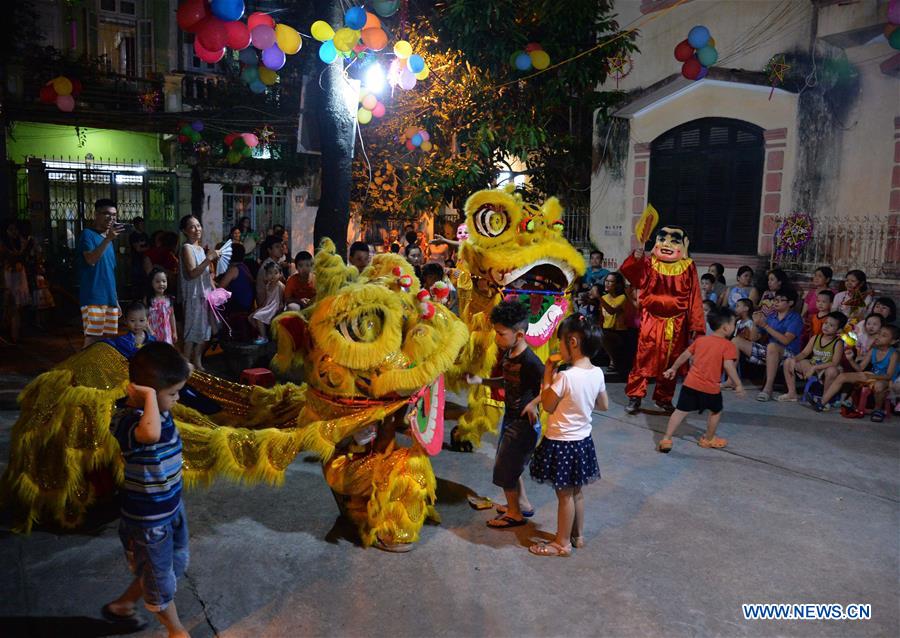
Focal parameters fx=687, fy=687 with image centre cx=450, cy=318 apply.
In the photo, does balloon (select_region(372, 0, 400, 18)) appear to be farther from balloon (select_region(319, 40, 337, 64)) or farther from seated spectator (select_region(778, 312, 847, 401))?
seated spectator (select_region(778, 312, 847, 401))

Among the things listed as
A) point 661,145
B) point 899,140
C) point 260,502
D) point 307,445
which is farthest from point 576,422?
point 661,145

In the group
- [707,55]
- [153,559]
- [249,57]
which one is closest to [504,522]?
[153,559]

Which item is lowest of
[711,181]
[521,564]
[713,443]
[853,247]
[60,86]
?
[521,564]

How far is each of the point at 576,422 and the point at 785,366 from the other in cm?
452

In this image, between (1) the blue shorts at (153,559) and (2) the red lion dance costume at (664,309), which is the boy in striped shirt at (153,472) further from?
(2) the red lion dance costume at (664,309)

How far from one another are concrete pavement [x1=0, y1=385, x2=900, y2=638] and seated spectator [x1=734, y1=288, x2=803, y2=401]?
232 cm

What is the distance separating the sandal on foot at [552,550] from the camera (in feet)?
11.6

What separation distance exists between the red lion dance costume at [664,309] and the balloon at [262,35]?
4.59 meters

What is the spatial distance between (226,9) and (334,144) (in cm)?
205

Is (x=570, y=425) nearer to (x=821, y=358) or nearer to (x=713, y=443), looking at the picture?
(x=713, y=443)

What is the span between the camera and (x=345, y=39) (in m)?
7.55

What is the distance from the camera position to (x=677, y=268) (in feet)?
20.4

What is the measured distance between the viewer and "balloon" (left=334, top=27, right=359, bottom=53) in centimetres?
754

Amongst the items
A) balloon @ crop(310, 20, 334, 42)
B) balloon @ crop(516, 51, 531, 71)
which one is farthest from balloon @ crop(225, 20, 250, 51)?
balloon @ crop(516, 51, 531, 71)
